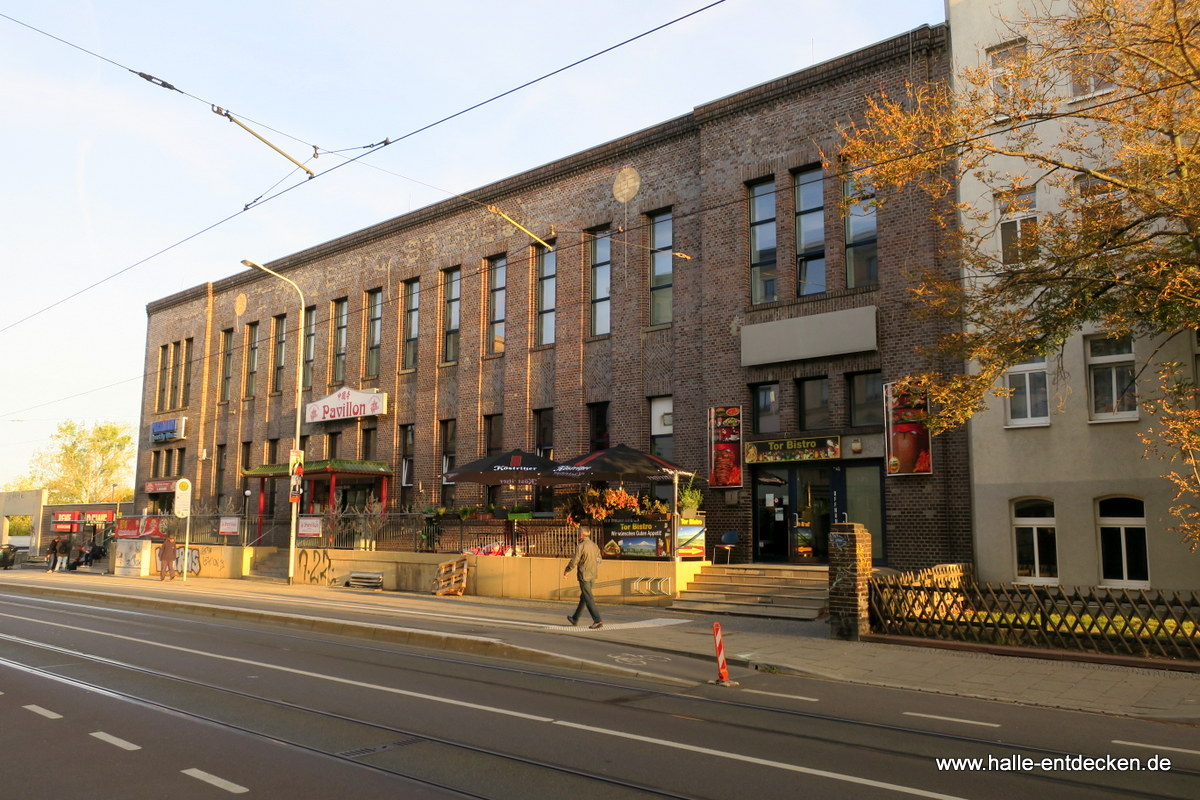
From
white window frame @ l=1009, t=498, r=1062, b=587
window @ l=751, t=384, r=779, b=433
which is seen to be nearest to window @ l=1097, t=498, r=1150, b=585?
white window frame @ l=1009, t=498, r=1062, b=587

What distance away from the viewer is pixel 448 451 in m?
30.4

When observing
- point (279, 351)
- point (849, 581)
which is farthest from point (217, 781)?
point (279, 351)

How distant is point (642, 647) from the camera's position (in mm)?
14234

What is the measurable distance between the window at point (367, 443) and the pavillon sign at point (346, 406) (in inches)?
28.5

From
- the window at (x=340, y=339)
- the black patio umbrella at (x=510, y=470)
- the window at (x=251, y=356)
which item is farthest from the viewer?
the window at (x=251, y=356)

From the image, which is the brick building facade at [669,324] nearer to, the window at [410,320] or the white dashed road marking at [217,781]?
the window at [410,320]

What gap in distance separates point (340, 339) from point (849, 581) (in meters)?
25.2

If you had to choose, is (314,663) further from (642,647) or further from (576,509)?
(576,509)

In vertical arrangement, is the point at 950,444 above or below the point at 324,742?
above

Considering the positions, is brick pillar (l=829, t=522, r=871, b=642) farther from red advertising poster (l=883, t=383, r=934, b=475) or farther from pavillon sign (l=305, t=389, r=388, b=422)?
pavillon sign (l=305, t=389, r=388, b=422)

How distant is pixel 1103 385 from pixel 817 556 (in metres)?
6.95

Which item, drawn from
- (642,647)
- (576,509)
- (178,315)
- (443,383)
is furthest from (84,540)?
(642,647)

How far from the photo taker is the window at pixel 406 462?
103 ft

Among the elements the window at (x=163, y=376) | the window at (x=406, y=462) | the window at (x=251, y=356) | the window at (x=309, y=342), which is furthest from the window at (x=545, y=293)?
the window at (x=163, y=376)
